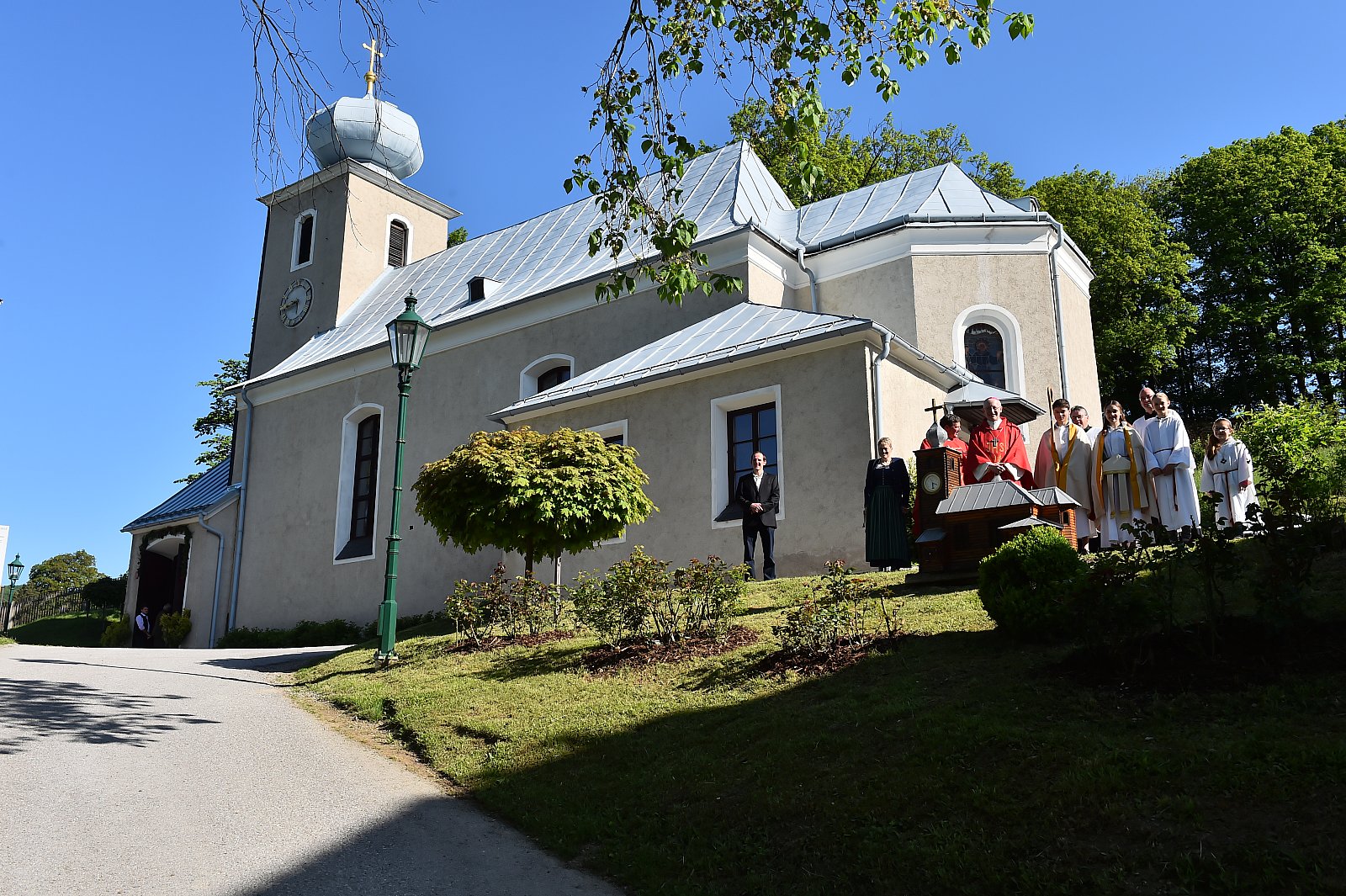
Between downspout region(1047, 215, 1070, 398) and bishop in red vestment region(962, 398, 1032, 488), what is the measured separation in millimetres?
6983

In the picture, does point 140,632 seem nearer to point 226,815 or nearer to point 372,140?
point 372,140

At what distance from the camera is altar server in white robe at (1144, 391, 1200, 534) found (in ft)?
34.4

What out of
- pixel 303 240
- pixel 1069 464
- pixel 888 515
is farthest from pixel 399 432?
pixel 303 240

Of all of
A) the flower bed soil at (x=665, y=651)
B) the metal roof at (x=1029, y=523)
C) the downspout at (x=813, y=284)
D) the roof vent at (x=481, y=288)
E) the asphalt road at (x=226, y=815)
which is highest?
the roof vent at (x=481, y=288)

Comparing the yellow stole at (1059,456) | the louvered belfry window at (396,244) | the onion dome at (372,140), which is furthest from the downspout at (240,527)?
the yellow stole at (1059,456)

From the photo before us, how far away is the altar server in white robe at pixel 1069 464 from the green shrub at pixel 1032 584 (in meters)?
3.70

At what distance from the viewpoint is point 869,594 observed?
959 cm

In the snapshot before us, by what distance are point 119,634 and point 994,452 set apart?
2256cm

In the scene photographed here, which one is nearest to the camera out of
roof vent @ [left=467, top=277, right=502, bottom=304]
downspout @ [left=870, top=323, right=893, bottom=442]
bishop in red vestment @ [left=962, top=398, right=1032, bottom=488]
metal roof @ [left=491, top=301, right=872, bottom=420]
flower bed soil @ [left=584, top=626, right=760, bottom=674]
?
flower bed soil @ [left=584, top=626, right=760, bottom=674]

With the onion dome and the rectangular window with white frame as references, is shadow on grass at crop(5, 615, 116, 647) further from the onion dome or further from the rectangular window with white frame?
the rectangular window with white frame

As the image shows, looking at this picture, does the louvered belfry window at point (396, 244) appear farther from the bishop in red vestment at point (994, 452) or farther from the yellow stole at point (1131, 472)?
the yellow stole at point (1131, 472)

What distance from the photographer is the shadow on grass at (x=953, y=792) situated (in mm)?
4039

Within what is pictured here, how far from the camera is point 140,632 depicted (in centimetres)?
2517

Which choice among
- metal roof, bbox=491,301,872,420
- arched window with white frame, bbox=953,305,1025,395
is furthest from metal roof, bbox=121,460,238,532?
arched window with white frame, bbox=953,305,1025,395
